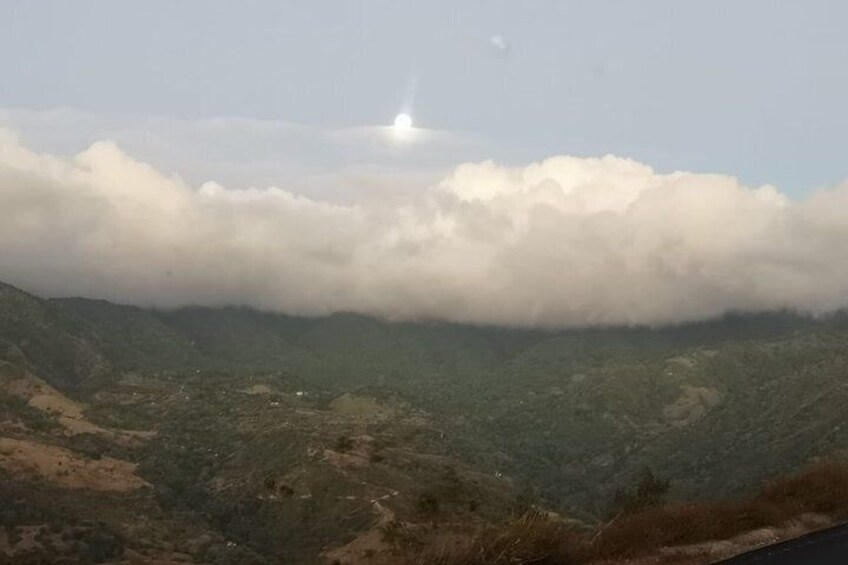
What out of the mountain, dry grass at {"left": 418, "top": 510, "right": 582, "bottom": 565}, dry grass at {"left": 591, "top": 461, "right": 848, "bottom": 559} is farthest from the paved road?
the mountain

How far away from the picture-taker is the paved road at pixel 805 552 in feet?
52.1

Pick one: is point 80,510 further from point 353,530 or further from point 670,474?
point 670,474

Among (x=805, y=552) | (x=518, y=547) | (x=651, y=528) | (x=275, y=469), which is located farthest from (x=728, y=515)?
(x=275, y=469)

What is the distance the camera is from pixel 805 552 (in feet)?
55.5

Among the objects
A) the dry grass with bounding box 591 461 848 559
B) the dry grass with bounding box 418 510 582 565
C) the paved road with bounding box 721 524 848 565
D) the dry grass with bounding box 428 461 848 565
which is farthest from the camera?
the dry grass with bounding box 591 461 848 559

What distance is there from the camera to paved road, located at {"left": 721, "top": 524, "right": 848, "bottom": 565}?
15.9 meters

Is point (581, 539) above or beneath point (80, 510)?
above

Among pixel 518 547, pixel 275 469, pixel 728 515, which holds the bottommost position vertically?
pixel 275 469

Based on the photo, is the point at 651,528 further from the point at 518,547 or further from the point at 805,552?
the point at 518,547

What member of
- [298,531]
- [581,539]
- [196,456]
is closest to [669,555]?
[581,539]

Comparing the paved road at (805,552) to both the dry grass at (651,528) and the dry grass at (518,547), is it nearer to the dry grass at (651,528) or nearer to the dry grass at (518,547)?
the dry grass at (651,528)

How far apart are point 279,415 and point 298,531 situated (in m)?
64.3

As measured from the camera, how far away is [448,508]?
77750 millimetres

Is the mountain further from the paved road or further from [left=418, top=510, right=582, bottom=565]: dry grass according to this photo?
[left=418, top=510, right=582, bottom=565]: dry grass
